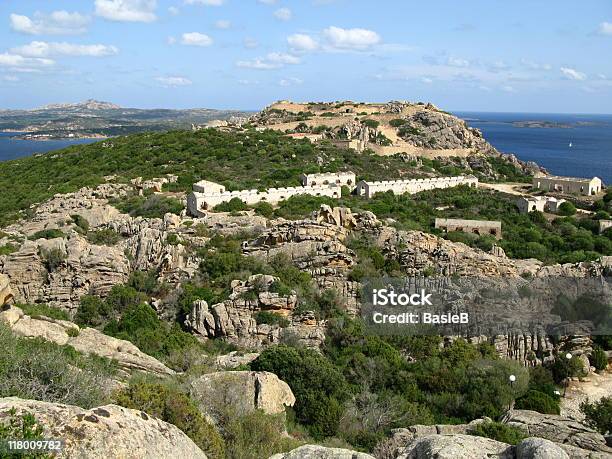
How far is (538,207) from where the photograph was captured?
37094 mm

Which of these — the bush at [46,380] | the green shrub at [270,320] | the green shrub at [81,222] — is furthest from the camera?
the green shrub at [81,222]

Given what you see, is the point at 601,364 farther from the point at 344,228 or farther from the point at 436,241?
the point at 344,228

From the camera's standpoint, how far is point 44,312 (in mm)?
14227

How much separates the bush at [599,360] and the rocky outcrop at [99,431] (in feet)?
50.0

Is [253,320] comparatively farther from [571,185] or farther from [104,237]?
[571,185]

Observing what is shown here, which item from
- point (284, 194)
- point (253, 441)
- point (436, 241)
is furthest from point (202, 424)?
point (284, 194)

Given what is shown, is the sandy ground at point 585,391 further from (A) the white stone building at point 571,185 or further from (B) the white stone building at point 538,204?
(A) the white stone building at point 571,185

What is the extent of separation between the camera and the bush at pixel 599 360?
1684 centimetres

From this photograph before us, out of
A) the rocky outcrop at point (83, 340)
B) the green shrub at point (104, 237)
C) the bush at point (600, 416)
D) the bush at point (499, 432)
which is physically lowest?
the bush at point (600, 416)

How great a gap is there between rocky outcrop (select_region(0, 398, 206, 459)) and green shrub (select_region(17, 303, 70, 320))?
862 cm

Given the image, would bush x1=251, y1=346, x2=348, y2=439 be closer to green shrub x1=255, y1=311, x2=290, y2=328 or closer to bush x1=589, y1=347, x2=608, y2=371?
green shrub x1=255, y1=311, x2=290, y2=328

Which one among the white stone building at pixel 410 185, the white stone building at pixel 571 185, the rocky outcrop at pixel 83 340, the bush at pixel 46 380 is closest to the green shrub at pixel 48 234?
the rocky outcrop at pixel 83 340

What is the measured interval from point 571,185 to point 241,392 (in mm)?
39695

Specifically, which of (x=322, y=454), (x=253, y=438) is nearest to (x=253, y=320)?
(x=253, y=438)
